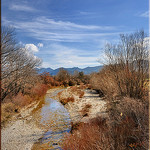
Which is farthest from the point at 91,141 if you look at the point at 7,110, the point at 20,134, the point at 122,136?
the point at 7,110

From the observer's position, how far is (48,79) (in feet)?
120

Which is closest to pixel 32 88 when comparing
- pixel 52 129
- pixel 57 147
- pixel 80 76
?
pixel 52 129

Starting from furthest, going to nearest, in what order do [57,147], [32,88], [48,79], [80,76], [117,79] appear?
[80,76] < [48,79] < [32,88] < [117,79] < [57,147]

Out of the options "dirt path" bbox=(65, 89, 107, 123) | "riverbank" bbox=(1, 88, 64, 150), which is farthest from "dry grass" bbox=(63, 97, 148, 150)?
"dirt path" bbox=(65, 89, 107, 123)

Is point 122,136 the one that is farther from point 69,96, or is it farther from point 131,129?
point 69,96

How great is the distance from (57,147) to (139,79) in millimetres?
6150

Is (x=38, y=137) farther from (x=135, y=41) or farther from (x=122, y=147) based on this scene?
(x=135, y=41)

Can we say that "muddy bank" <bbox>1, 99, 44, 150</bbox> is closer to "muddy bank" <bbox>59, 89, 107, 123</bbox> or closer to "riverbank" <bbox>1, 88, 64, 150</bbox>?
"riverbank" <bbox>1, 88, 64, 150</bbox>

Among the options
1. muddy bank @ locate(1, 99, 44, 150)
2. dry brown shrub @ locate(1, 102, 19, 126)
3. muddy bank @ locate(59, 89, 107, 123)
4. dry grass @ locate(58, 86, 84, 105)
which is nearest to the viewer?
muddy bank @ locate(1, 99, 44, 150)

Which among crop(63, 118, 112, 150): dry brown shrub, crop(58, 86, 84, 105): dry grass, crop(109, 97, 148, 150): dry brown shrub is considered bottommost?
crop(58, 86, 84, 105): dry grass

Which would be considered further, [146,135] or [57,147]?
[57,147]

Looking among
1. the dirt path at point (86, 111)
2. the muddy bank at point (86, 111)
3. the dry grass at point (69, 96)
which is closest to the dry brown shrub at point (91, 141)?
the muddy bank at point (86, 111)

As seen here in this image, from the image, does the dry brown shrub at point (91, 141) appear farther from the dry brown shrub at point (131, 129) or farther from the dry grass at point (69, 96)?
the dry grass at point (69, 96)

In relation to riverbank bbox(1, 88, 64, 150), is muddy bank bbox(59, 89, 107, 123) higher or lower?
higher
